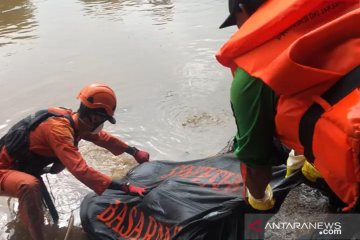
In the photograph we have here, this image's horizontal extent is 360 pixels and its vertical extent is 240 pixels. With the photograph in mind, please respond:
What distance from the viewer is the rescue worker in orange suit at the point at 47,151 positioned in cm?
296

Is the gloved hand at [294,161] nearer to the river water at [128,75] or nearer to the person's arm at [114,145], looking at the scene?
the person's arm at [114,145]

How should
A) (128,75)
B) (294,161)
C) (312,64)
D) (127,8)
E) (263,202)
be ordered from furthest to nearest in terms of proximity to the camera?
(127,8) < (128,75) < (294,161) < (263,202) < (312,64)

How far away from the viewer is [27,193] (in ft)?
9.68

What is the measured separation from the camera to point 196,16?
10.1 m

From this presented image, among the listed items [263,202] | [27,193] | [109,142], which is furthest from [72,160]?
[263,202]

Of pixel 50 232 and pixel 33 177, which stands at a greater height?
pixel 33 177

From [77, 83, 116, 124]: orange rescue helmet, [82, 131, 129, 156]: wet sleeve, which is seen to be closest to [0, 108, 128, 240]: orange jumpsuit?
[77, 83, 116, 124]: orange rescue helmet

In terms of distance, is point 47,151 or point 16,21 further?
point 16,21

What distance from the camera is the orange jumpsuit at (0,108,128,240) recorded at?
295cm

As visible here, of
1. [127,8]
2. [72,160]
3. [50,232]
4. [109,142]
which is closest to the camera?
[72,160]

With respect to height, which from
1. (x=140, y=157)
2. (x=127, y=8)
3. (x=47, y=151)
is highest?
(x=47, y=151)

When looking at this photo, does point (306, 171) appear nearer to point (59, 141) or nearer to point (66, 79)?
point (59, 141)

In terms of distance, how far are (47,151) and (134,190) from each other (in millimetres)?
745

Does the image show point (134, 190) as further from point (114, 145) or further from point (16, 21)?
point (16, 21)
